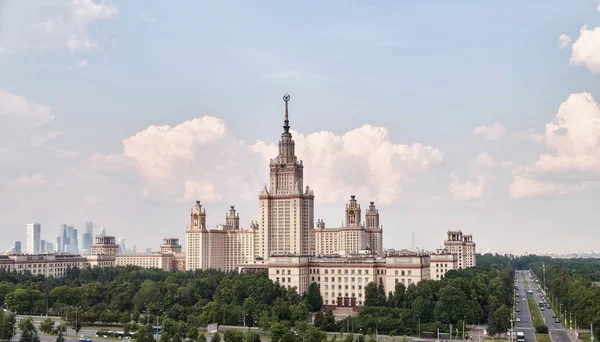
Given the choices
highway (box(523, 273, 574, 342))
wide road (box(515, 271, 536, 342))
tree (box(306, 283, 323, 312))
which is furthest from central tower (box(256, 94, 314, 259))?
highway (box(523, 273, 574, 342))

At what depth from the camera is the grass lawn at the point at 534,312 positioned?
123m

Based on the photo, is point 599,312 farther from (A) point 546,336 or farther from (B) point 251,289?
(B) point 251,289

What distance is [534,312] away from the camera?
14038 cm

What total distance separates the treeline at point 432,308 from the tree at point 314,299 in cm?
969

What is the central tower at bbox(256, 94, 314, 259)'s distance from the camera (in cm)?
18475

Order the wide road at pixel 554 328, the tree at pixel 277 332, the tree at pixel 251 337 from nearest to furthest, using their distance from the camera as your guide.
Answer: the tree at pixel 277 332, the tree at pixel 251 337, the wide road at pixel 554 328

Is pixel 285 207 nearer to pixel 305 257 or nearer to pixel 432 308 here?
pixel 305 257

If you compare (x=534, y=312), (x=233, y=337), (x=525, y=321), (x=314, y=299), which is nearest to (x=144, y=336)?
(x=233, y=337)

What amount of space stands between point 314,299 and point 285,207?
5213cm

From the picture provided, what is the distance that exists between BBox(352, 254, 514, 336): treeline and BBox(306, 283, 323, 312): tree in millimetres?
9690

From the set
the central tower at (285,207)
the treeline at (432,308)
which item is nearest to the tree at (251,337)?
the treeline at (432,308)

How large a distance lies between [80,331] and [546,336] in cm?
6615

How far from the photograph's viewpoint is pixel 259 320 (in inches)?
4407

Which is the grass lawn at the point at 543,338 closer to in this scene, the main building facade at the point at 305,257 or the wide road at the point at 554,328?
the wide road at the point at 554,328
